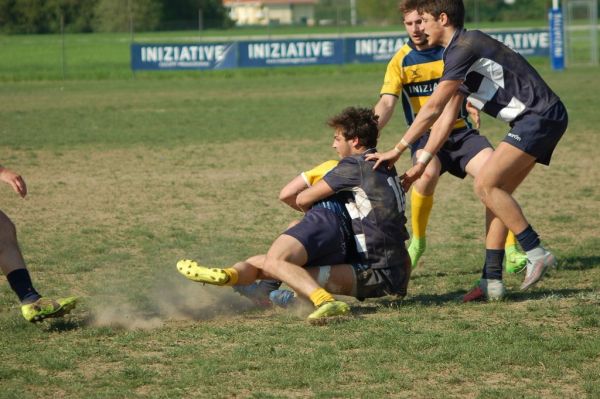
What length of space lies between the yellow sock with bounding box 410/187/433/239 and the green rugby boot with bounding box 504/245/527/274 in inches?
28.3

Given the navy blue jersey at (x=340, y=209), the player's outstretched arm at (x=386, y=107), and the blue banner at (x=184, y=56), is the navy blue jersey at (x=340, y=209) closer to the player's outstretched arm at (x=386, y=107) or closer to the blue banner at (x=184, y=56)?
the player's outstretched arm at (x=386, y=107)

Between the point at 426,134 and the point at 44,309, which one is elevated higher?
the point at 426,134

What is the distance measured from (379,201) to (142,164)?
807 cm

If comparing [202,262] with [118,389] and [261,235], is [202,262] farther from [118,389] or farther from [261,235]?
[118,389]

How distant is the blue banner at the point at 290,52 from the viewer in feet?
112

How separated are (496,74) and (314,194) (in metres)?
1.39

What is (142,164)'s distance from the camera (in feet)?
44.7

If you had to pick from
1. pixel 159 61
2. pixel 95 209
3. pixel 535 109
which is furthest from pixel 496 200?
pixel 159 61

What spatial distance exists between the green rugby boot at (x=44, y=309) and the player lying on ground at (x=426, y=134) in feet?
9.21

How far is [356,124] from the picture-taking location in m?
6.13

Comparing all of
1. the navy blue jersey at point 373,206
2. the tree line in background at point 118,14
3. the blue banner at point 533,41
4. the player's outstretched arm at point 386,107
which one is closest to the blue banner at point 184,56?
the tree line in background at point 118,14

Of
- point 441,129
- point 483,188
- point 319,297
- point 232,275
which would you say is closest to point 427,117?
point 441,129

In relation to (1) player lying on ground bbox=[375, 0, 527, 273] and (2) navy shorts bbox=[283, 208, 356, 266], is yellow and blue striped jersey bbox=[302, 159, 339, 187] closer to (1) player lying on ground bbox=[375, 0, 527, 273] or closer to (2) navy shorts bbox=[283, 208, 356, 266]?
(2) navy shorts bbox=[283, 208, 356, 266]

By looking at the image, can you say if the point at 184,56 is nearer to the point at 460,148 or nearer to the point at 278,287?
the point at 460,148
